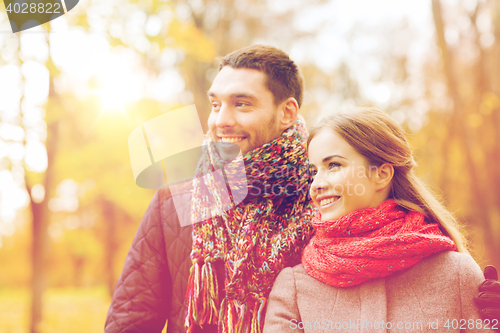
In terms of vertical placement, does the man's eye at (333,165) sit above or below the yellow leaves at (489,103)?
below

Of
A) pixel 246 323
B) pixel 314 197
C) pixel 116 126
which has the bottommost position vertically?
pixel 246 323

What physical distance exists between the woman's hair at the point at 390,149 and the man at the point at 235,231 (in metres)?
0.29

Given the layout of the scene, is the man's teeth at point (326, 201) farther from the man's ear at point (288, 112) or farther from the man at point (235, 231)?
the man's ear at point (288, 112)

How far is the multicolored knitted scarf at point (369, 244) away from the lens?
159cm

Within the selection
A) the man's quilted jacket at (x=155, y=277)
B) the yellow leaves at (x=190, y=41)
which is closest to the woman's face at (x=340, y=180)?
the man's quilted jacket at (x=155, y=277)

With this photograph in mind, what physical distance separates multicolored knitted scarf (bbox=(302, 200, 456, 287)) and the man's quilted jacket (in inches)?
29.8

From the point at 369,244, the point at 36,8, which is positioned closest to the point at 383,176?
the point at 369,244

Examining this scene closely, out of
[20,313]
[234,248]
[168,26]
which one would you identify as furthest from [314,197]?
[20,313]

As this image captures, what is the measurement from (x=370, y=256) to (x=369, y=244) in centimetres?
5

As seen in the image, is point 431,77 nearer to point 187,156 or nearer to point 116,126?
point 116,126

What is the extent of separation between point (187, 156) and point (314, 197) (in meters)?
1.33

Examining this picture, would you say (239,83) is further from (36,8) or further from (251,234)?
(36,8)

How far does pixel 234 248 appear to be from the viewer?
6.23ft

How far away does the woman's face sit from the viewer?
1692mm
